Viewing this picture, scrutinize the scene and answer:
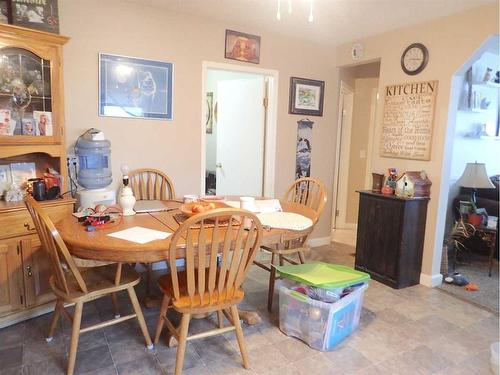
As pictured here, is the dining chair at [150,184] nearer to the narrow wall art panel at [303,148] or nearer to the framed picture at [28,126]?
the framed picture at [28,126]

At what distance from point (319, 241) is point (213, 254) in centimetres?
273

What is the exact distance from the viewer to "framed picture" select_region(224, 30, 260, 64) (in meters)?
3.24

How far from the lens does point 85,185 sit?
2738 millimetres

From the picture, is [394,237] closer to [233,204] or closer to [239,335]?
[233,204]

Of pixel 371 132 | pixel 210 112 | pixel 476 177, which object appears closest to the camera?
pixel 476 177

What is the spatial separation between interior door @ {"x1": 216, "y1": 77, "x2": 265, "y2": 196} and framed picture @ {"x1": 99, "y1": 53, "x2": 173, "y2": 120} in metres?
0.99

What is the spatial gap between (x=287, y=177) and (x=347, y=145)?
1.24 m

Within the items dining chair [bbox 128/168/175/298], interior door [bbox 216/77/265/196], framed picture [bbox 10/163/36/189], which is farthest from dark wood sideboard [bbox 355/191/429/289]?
framed picture [bbox 10/163/36/189]

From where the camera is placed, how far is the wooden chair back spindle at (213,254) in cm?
156

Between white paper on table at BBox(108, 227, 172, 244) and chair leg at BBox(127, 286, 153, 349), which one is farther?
chair leg at BBox(127, 286, 153, 349)

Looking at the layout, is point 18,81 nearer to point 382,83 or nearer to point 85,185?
point 85,185

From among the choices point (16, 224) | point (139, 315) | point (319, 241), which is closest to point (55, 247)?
point (139, 315)

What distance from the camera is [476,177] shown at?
138 inches

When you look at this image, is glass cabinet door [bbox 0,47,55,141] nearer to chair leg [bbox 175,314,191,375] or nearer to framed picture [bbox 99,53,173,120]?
framed picture [bbox 99,53,173,120]
